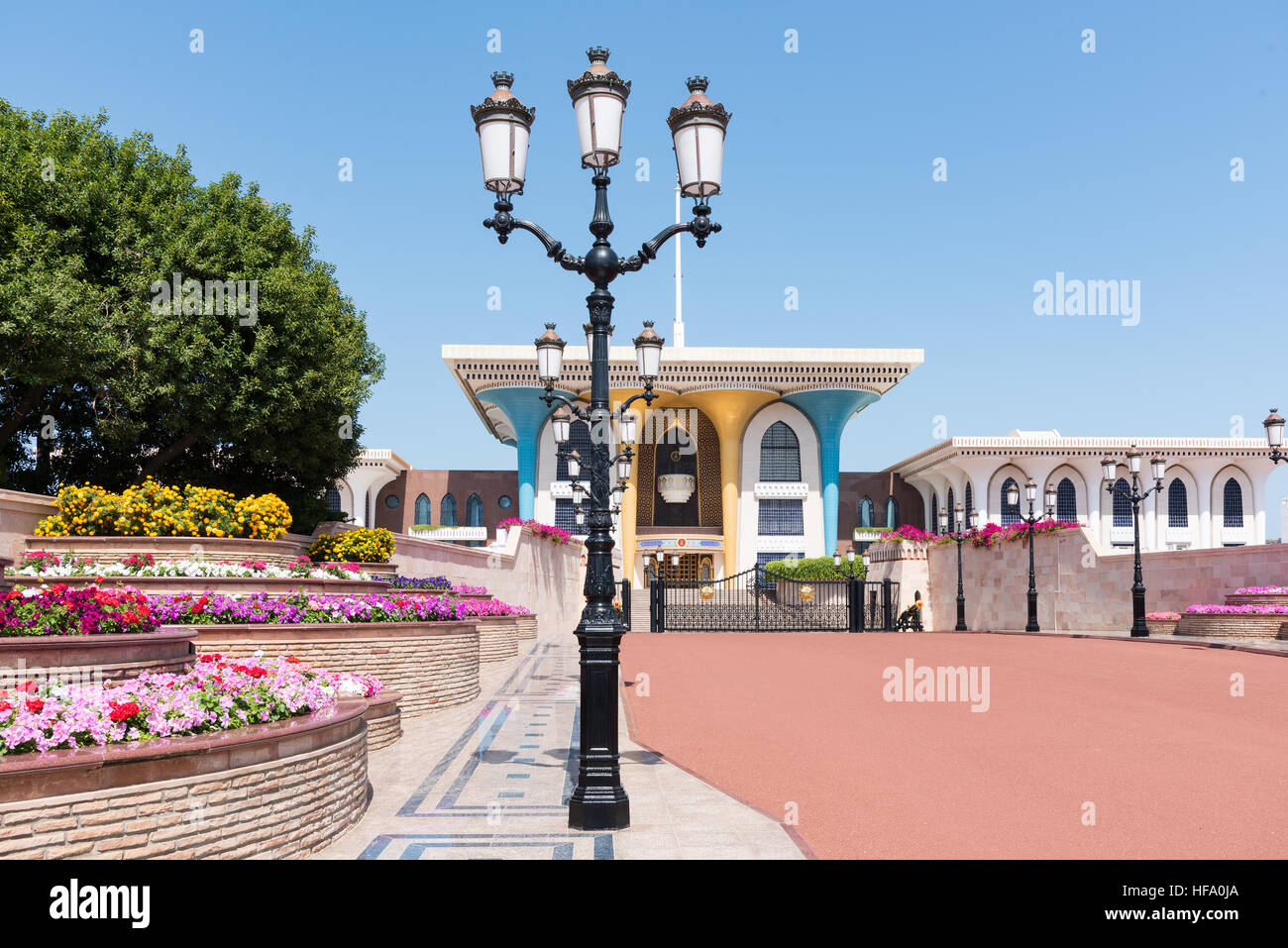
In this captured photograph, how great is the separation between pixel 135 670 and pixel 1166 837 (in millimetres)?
7889

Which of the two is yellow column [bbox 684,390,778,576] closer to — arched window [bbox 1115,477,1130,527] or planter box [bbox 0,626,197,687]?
arched window [bbox 1115,477,1130,527]

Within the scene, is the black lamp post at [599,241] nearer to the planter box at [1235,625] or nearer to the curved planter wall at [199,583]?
the curved planter wall at [199,583]

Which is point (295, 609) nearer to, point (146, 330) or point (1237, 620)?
point (146, 330)

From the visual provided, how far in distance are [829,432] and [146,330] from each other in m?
38.8

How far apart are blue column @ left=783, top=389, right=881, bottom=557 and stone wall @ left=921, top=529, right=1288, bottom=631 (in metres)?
15.8

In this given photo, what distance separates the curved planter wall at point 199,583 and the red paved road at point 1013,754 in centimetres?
518

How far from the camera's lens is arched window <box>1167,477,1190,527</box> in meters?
53.2

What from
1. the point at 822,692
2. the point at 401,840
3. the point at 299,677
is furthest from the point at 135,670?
the point at 822,692

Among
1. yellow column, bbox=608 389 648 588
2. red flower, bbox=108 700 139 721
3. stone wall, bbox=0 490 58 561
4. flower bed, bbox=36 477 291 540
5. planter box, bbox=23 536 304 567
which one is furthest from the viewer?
yellow column, bbox=608 389 648 588

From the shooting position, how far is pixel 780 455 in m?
51.3

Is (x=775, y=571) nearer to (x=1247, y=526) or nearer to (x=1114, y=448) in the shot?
(x=1114, y=448)

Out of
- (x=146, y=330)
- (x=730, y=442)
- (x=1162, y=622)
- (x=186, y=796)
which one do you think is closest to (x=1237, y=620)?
(x=1162, y=622)

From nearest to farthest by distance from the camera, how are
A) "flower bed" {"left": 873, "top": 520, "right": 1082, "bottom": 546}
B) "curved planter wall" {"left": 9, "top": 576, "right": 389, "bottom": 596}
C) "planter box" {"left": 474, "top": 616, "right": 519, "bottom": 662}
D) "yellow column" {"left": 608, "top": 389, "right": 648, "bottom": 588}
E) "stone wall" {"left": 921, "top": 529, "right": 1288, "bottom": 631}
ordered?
"curved planter wall" {"left": 9, "top": 576, "right": 389, "bottom": 596} < "planter box" {"left": 474, "top": 616, "right": 519, "bottom": 662} < "stone wall" {"left": 921, "top": 529, "right": 1288, "bottom": 631} < "flower bed" {"left": 873, "top": 520, "right": 1082, "bottom": 546} < "yellow column" {"left": 608, "top": 389, "right": 648, "bottom": 588}

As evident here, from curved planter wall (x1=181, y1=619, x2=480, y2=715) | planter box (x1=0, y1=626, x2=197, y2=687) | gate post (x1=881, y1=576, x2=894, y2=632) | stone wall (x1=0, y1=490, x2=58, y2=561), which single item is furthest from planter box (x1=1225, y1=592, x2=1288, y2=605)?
stone wall (x1=0, y1=490, x2=58, y2=561)
